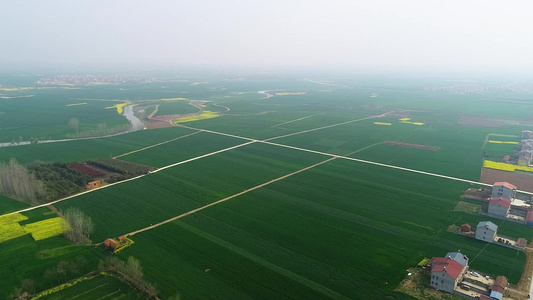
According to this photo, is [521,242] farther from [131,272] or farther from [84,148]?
[84,148]

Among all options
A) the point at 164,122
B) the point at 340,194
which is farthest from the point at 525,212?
the point at 164,122

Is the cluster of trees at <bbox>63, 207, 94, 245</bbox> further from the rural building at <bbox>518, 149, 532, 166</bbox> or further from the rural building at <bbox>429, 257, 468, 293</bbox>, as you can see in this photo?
the rural building at <bbox>518, 149, 532, 166</bbox>

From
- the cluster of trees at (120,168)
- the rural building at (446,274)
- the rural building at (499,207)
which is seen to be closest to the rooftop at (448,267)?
the rural building at (446,274)

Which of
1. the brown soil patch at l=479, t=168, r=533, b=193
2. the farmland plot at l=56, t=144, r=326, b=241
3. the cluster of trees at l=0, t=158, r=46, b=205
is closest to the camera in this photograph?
the farmland plot at l=56, t=144, r=326, b=241

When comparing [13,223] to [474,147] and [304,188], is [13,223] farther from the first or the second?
[474,147]

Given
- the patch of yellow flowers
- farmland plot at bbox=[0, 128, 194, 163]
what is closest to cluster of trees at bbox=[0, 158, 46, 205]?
the patch of yellow flowers

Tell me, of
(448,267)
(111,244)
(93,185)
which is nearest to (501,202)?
(448,267)
